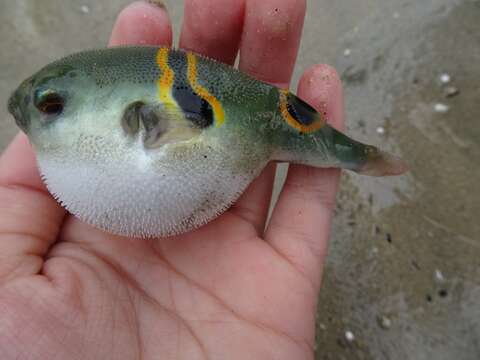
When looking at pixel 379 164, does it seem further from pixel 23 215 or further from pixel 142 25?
pixel 23 215

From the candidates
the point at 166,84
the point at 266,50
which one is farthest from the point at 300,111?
the point at 166,84

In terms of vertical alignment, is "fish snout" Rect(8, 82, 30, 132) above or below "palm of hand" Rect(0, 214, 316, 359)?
above

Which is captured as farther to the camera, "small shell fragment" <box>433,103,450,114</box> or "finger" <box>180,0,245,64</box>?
"small shell fragment" <box>433,103,450,114</box>

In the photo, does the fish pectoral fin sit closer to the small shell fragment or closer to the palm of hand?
the palm of hand

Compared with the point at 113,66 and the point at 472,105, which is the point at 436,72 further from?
the point at 113,66

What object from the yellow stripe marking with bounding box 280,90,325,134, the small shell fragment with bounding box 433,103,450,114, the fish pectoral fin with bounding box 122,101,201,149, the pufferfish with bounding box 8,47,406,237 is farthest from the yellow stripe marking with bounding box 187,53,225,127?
the small shell fragment with bounding box 433,103,450,114

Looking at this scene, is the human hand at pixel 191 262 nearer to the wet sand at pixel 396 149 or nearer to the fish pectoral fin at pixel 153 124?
the fish pectoral fin at pixel 153 124
